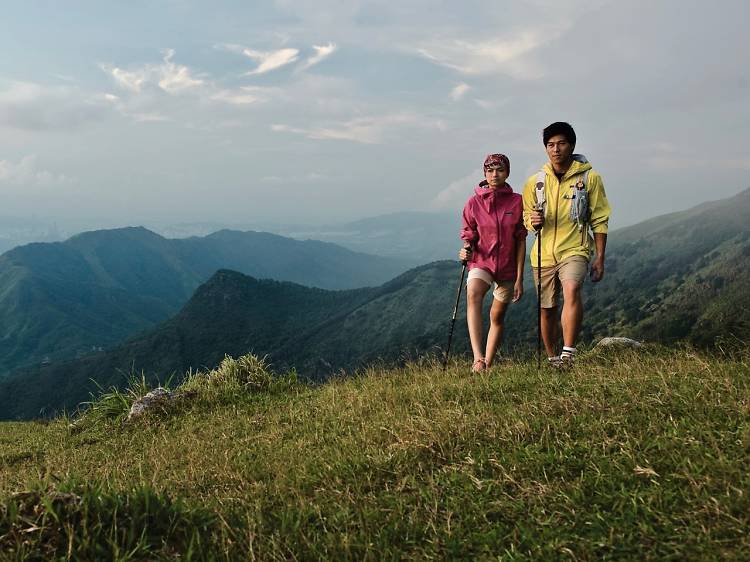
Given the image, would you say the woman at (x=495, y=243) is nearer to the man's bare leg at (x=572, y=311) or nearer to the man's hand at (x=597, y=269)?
the man's bare leg at (x=572, y=311)

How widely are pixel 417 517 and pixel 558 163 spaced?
5.30m

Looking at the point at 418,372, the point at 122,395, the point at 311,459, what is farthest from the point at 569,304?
the point at 122,395

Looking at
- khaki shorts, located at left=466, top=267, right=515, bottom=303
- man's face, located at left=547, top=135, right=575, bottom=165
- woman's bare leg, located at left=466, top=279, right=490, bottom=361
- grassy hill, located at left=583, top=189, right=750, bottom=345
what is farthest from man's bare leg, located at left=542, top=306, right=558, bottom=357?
grassy hill, located at left=583, top=189, right=750, bottom=345

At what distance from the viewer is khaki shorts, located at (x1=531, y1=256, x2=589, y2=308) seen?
7234mm

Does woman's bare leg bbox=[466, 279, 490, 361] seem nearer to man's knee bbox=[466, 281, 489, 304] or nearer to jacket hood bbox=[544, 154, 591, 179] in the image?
man's knee bbox=[466, 281, 489, 304]

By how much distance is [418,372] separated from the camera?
28.2ft

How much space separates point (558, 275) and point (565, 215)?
826 mm

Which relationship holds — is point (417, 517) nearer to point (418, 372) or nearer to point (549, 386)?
point (549, 386)

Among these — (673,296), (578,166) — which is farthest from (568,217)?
(673,296)

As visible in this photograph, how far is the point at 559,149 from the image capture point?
23.9ft

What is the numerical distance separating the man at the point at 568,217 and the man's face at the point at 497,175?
1.35ft

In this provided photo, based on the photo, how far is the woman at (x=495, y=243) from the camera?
313 inches

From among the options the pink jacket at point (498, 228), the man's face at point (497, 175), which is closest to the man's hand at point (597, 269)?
the pink jacket at point (498, 228)

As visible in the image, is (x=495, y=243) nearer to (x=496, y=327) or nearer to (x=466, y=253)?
(x=466, y=253)
